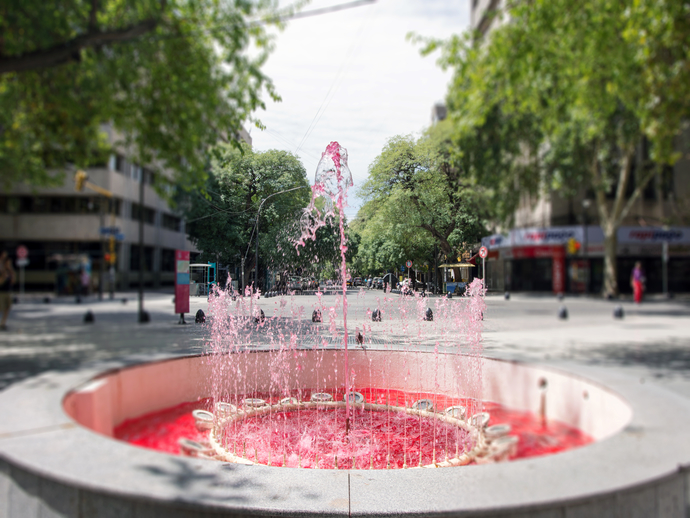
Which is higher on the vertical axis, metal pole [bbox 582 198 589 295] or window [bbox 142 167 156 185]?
window [bbox 142 167 156 185]

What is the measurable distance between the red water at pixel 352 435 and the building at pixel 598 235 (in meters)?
0.85

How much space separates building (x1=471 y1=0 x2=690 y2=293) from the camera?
7.16 ft

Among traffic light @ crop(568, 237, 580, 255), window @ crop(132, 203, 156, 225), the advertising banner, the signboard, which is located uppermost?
window @ crop(132, 203, 156, 225)

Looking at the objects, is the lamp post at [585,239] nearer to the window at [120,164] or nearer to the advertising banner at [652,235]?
the advertising banner at [652,235]

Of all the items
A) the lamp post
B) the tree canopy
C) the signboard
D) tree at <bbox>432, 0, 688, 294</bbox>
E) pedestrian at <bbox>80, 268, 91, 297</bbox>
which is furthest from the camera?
the tree canopy

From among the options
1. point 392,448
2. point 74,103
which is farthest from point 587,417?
point 74,103

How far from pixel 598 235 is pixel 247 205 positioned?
2.29 metres

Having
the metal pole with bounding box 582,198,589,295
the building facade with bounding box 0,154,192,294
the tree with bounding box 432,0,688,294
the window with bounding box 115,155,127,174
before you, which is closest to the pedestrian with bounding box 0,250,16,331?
the building facade with bounding box 0,154,192,294

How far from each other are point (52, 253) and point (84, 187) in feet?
1.26

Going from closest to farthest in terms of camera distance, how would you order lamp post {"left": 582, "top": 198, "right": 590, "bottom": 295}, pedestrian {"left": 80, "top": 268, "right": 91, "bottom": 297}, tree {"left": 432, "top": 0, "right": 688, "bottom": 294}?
tree {"left": 432, "top": 0, "right": 688, "bottom": 294}, lamp post {"left": 582, "top": 198, "right": 590, "bottom": 295}, pedestrian {"left": 80, "top": 268, "right": 91, "bottom": 297}

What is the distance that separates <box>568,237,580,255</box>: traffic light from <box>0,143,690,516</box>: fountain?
67 centimetres

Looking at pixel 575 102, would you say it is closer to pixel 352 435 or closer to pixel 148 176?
pixel 148 176

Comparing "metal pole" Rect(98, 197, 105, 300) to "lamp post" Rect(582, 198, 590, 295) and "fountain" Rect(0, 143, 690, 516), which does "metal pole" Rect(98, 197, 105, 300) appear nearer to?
"fountain" Rect(0, 143, 690, 516)

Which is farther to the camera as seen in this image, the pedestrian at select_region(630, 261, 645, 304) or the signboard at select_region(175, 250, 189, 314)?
the signboard at select_region(175, 250, 189, 314)
